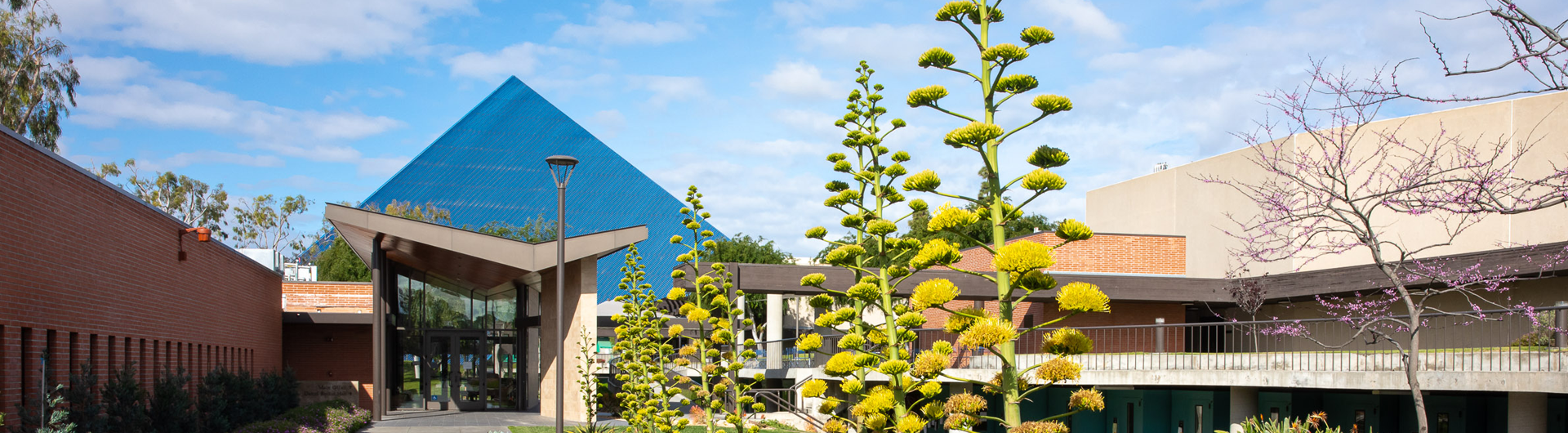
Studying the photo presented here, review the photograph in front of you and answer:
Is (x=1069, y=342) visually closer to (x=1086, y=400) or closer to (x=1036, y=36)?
(x=1086, y=400)

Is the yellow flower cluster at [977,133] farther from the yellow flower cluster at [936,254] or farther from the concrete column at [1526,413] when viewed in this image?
the concrete column at [1526,413]

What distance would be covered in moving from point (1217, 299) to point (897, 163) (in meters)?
19.5

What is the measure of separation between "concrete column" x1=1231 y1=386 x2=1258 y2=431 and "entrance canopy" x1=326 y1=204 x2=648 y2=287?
1114cm

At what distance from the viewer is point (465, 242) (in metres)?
20.5

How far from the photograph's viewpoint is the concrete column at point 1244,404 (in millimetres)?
18047

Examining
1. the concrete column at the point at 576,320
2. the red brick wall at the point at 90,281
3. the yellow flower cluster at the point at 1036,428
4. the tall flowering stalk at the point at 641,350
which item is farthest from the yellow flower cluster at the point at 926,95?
the concrete column at the point at 576,320

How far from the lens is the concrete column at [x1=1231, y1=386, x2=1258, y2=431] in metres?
18.0

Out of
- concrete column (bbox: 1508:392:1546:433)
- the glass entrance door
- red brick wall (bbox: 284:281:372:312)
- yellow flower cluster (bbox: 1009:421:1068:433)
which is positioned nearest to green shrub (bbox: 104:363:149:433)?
yellow flower cluster (bbox: 1009:421:1068:433)

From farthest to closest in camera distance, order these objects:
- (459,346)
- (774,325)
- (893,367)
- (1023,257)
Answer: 1. (774,325)
2. (459,346)
3. (893,367)
4. (1023,257)

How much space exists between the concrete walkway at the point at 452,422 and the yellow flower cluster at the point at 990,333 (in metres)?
14.3

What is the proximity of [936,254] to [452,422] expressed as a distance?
17575 mm

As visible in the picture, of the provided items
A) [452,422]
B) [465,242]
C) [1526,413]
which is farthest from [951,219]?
[452,422]

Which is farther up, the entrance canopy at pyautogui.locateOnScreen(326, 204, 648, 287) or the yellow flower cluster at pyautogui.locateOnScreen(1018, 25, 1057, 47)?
the yellow flower cluster at pyautogui.locateOnScreen(1018, 25, 1057, 47)

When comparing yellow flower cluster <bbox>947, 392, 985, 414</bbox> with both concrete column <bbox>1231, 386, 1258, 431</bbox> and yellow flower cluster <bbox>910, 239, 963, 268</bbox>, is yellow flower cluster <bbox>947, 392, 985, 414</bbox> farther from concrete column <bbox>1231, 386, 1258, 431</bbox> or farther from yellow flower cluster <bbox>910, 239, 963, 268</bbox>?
concrete column <bbox>1231, 386, 1258, 431</bbox>
